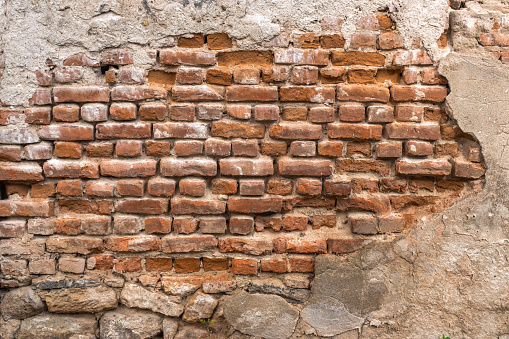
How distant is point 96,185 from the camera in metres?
1.89

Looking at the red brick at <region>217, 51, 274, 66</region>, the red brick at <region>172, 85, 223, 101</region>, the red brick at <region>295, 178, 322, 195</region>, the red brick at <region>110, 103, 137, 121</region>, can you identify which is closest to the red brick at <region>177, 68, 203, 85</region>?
the red brick at <region>172, 85, 223, 101</region>

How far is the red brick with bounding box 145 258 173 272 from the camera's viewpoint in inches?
75.6

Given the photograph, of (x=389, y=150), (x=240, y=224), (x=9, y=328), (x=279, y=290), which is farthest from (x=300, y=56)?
(x=9, y=328)

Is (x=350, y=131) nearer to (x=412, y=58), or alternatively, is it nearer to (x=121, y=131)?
(x=412, y=58)

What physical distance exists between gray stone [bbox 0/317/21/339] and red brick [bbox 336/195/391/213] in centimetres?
171

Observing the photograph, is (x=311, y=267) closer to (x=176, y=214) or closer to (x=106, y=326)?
(x=176, y=214)

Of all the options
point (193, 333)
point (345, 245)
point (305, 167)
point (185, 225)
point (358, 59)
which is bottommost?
point (193, 333)

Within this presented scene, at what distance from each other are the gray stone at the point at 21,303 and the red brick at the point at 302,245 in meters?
1.23

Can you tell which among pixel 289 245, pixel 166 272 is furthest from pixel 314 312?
pixel 166 272

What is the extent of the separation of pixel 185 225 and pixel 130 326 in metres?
0.57

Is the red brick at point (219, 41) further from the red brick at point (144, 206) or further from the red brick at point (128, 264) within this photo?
the red brick at point (128, 264)

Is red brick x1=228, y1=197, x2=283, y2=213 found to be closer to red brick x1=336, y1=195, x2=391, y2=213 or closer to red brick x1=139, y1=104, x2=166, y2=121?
red brick x1=336, y1=195, x2=391, y2=213

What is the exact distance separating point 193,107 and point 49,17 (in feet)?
2.71

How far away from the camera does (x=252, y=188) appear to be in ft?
6.20
